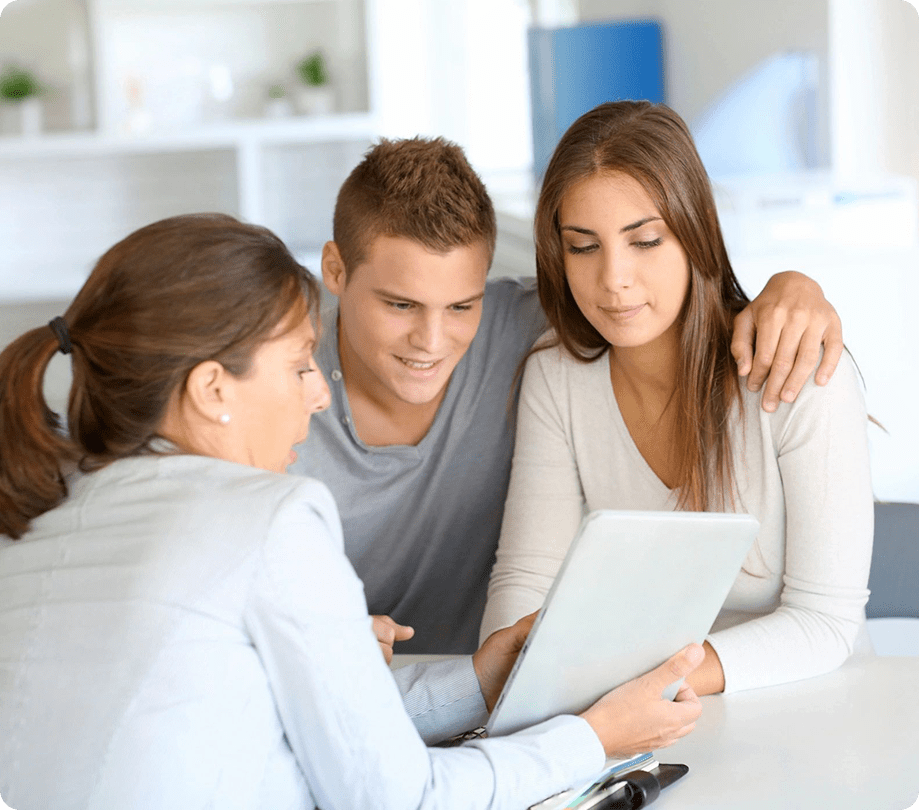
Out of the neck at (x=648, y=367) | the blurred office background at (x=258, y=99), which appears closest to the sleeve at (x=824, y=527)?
the neck at (x=648, y=367)

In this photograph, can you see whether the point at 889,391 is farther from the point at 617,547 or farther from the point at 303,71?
the point at 303,71

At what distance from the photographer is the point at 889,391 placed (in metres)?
2.12

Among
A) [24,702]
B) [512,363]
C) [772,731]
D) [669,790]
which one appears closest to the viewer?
[24,702]

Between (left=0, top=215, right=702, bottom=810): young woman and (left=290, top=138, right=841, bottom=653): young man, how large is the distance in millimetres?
514

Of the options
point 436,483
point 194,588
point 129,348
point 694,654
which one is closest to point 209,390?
point 129,348

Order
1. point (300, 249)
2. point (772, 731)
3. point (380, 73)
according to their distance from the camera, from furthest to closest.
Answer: point (300, 249) → point (380, 73) → point (772, 731)

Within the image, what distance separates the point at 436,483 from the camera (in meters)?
1.63

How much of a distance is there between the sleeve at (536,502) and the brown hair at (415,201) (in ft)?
0.70

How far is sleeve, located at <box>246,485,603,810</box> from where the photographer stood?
83 centimetres

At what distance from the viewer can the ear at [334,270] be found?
1630 millimetres

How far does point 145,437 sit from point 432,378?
2.20ft

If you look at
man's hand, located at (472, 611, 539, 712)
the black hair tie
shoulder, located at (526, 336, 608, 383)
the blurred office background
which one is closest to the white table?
man's hand, located at (472, 611, 539, 712)

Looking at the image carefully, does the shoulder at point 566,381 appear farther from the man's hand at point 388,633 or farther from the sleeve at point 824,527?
the man's hand at point 388,633

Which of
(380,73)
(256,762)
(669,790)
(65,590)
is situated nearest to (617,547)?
(669,790)
